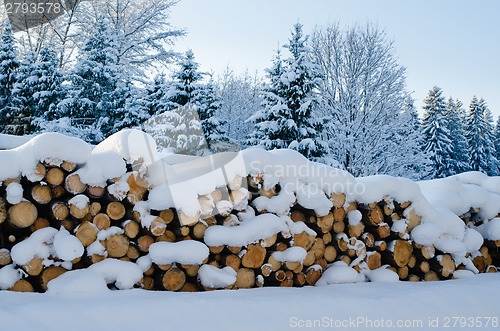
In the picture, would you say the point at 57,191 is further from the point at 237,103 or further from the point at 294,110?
the point at 237,103

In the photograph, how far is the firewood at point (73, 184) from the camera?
99.5 inches

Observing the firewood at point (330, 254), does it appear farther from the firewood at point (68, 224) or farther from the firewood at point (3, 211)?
the firewood at point (3, 211)

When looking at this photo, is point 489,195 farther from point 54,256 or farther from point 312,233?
point 54,256

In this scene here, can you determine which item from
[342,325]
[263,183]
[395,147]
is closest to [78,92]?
[395,147]

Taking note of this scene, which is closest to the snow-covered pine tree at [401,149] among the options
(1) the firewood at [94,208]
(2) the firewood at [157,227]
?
(2) the firewood at [157,227]

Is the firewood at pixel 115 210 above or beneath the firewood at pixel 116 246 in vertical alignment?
above

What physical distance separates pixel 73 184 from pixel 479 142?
31.5m

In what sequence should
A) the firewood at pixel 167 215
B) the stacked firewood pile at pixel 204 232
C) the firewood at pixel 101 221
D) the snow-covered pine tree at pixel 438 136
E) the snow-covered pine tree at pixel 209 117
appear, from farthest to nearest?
the snow-covered pine tree at pixel 438 136 < the snow-covered pine tree at pixel 209 117 < the firewood at pixel 167 215 < the firewood at pixel 101 221 < the stacked firewood pile at pixel 204 232

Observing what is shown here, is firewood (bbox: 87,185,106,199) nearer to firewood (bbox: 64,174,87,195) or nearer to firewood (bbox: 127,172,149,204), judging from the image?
firewood (bbox: 64,174,87,195)

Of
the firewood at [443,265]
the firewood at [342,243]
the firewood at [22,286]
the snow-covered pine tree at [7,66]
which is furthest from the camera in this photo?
the snow-covered pine tree at [7,66]

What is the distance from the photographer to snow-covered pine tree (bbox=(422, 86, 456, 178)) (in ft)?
81.0

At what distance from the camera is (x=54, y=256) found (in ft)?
8.10

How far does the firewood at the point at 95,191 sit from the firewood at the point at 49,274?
492 mm

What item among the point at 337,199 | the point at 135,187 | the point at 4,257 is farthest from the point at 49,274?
the point at 337,199
